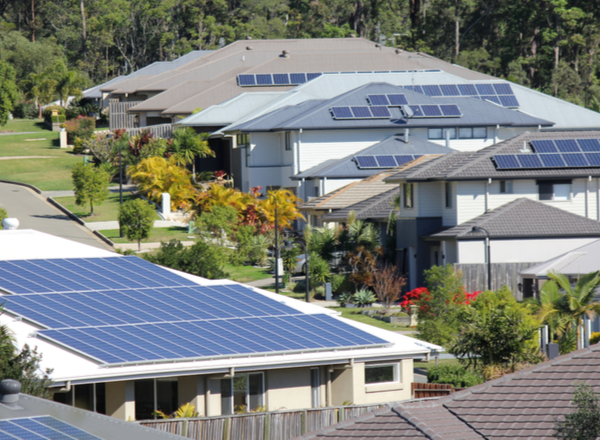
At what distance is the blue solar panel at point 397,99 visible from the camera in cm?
6125

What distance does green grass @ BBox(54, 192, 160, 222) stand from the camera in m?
54.4

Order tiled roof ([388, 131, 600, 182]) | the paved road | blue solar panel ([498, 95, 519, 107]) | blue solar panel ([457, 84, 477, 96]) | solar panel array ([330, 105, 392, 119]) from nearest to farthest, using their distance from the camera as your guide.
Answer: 1. tiled roof ([388, 131, 600, 182])
2. the paved road
3. solar panel array ([330, 105, 392, 119])
4. blue solar panel ([498, 95, 519, 107])
5. blue solar panel ([457, 84, 477, 96])

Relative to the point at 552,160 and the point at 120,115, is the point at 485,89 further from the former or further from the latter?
the point at 120,115

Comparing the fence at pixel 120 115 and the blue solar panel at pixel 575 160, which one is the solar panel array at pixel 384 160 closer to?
the blue solar panel at pixel 575 160

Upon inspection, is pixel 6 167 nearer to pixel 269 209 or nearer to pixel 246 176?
pixel 246 176

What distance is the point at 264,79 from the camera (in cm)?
7550

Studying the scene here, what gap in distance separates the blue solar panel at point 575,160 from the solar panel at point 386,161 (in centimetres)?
1278

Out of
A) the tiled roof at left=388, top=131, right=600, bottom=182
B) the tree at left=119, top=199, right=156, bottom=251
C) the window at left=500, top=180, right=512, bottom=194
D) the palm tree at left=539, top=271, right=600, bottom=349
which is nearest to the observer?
the palm tree at left=539, top=271, right=600, bottom=349

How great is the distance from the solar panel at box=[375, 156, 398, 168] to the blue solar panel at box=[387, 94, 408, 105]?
20.9ft

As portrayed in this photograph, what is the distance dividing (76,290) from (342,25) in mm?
95414

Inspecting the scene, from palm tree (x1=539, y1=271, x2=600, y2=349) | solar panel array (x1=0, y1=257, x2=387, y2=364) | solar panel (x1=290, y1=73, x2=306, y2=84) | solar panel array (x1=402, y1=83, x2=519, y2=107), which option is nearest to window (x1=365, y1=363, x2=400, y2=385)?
solar panel array (x1=0, y1=257, x2=387, y2=364)

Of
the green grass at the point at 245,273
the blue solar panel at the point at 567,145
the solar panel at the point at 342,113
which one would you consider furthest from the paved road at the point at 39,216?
the blue solar panel at the point at 567,145

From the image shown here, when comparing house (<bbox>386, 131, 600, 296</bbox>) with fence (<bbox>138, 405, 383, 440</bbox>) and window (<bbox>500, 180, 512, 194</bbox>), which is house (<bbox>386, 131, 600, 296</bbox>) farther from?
fence (<bbox>138, 405, 383, 440</bbox>)

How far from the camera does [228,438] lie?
64.4 feet
